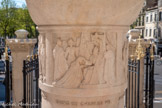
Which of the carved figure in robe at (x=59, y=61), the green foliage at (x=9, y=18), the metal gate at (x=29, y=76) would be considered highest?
the green foliage at (x=9, y=18)

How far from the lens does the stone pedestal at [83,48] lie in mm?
2695

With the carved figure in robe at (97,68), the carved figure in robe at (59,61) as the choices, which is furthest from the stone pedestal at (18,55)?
the carved figure in robe at (97,68)

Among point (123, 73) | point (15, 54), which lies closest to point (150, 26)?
point (15, 54)

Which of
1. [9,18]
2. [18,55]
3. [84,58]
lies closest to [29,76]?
[18,55]

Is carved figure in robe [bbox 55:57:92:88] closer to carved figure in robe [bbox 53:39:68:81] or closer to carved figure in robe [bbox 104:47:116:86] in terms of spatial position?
carved figure in robe [bbox 53:39:68:81]

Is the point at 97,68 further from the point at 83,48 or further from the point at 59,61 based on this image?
the point at 59,61

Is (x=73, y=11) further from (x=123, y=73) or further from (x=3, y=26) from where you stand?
(x=3, y=26)

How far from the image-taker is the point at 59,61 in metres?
2.86

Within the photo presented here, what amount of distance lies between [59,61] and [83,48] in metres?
0.38

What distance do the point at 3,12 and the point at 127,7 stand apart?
3181cm

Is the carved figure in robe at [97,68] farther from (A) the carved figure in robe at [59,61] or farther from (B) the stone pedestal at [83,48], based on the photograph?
(A) the carved figure in robe at [59,61]

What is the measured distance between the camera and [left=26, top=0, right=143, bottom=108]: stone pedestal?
270 centimetres

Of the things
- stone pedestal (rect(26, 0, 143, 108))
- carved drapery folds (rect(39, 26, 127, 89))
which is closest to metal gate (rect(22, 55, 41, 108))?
stone pedestal (rect(26, 0, 143, 108))

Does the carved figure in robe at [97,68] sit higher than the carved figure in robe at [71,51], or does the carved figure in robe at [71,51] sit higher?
the carved figure in robe at [71,51]
